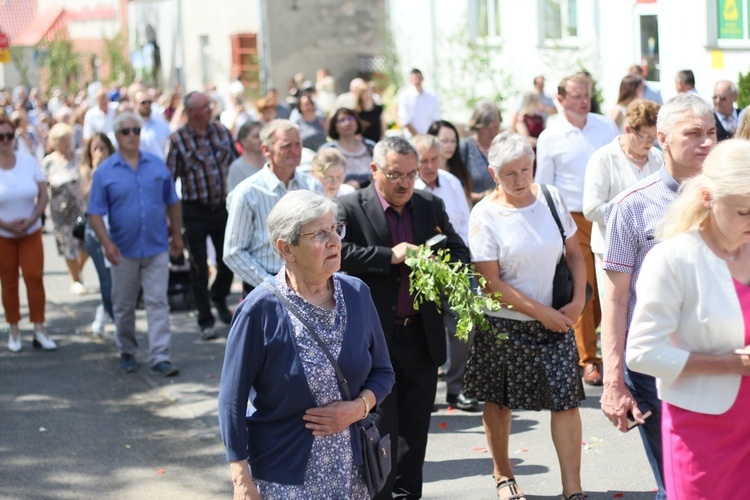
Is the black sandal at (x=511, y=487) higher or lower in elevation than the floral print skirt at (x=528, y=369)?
lower

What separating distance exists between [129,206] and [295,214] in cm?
568

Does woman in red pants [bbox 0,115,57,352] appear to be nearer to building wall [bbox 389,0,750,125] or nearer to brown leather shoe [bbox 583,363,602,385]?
brown leather shoe [bbox 583,363,602,385]

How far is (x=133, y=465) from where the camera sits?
7.70 m

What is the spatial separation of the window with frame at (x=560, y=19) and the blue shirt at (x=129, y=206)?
1264 cm

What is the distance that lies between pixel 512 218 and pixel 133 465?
10.7ft

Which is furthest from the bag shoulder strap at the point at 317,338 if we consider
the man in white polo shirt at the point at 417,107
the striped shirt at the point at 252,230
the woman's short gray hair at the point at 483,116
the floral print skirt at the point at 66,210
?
the man in white polo shirt at the point at 417,107

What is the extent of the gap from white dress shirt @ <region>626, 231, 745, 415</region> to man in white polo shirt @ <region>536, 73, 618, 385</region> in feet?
15.5

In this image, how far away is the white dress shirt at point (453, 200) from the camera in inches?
335

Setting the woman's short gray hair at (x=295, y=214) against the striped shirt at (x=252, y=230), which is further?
the striped shirt at (x=252, y=230)

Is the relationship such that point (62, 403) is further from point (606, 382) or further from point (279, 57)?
point (279, 57)

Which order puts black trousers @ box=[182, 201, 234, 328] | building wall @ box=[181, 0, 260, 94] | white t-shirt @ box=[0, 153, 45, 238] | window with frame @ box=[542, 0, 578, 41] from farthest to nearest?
building wall @ box=[181, 0, 260, 94], window with frame @ box=[542, 0, 578, 41], black trousers @ box=[182, 201, 234, 328], white t-shirt @ box=[0, 153, 45, 238]

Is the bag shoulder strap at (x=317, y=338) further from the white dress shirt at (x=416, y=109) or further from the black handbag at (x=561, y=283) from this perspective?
the white dress shirt at (x=416, y=109)

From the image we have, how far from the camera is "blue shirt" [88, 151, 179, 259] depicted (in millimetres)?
9758

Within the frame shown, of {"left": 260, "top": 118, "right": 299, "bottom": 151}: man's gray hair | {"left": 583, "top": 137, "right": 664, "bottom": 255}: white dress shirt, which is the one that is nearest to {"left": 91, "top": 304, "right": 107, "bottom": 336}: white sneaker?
{"left": 260, "top": 118, "right": 299, "bottom": 151}: man's gray hair
